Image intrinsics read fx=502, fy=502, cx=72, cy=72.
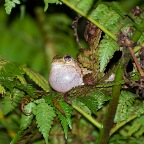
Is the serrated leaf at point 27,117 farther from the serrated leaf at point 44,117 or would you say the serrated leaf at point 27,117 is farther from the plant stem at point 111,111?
the plant stem at point 111,111

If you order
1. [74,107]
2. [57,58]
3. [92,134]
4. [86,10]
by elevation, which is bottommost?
[92,134]

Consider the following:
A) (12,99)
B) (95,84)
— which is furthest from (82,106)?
(12,99)

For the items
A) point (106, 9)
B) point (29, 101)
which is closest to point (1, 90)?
point (29, 101)

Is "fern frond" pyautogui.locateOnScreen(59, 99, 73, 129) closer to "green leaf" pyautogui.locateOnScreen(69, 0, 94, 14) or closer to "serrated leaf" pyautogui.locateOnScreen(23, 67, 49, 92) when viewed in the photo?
"serrated leaf" pyautogui.locateOnScreen(23, 67, 49, 92)

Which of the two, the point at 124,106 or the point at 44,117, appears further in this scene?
the point at 124,106

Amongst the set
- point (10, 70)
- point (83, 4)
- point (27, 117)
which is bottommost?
point (27, 117)

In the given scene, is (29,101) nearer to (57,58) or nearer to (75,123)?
(57,58)

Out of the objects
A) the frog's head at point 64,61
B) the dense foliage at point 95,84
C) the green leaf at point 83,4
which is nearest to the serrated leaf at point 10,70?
the dense foliage at point 95,84

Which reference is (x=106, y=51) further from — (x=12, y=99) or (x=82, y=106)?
(x=12, y=99)
